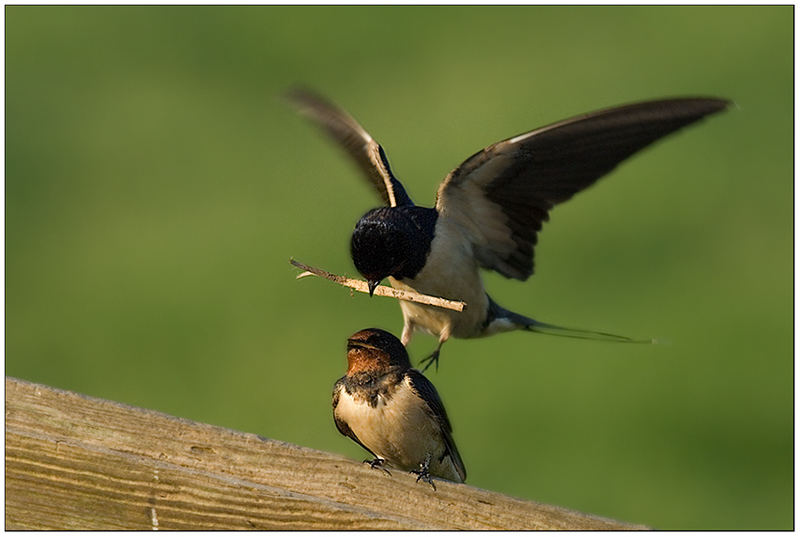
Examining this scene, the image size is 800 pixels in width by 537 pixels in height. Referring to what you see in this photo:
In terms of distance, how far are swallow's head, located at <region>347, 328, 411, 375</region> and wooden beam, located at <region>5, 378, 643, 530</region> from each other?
0.77 metres

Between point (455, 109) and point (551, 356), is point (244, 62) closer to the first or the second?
point (455, 109)

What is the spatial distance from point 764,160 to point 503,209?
5.55 meters

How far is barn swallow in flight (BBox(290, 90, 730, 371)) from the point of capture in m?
4.11

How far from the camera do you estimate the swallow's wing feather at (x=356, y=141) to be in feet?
15.6

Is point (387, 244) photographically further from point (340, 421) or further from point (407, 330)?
point (407, 330)

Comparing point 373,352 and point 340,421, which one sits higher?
point 373,352

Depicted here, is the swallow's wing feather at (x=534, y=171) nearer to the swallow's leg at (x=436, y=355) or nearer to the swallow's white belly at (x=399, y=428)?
the swallow's leg at (x=436, y=355)

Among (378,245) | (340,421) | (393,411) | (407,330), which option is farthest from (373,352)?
(407,330)

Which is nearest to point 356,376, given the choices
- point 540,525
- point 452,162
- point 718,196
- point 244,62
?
point 540,525

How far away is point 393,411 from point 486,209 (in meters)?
1.26

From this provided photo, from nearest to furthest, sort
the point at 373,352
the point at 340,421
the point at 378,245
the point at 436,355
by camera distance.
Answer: the point at 373,352 → the point at 340,421 → the point at 378,245 → the point at 436,355

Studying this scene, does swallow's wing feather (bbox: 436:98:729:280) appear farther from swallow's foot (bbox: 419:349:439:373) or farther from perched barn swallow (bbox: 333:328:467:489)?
perched barn swallow (bbox: 333:328:467:489)

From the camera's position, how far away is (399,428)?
363cm

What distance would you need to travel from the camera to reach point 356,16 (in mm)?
12109
